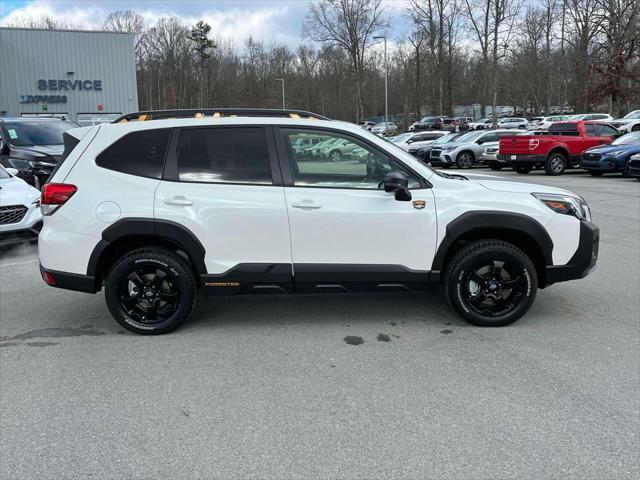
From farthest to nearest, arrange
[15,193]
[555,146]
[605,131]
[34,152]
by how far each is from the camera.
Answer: [605,131] → [555,146] → [34,152] → [15,193]

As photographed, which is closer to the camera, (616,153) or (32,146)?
(32,146)

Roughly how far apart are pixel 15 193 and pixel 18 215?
16.7 inches

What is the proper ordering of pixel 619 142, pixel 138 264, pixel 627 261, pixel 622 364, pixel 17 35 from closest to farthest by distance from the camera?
pixel 622 364
pixel 138 264
pixel 627 261
pixel 619 142
pixel 17 35

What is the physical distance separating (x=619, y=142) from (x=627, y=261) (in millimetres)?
13292

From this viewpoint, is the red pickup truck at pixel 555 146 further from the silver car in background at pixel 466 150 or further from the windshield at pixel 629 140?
the silver car in background at pixel 466 150

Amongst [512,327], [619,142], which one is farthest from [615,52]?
[512,327]

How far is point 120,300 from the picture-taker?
4609 mm

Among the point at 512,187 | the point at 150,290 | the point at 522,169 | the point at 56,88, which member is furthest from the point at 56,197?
the point at 56,88

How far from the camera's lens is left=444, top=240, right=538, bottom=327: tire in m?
4.61

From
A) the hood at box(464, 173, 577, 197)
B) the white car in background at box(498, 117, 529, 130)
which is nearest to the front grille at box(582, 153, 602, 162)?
the hood at box(464, 173, 577, 197)

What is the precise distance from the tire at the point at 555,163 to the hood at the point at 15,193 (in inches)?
663

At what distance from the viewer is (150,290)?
4.61 meters

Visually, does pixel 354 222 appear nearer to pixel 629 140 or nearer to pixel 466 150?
pixel 629 140

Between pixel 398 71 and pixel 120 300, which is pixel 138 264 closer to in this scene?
pixel 120 300
